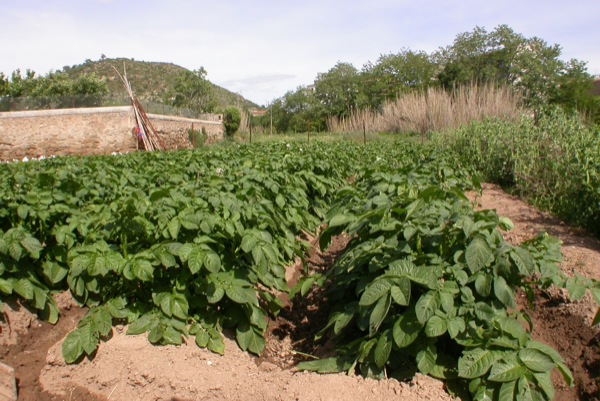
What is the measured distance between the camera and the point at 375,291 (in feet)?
7.55

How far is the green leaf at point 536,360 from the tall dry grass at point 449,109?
15.4 meters

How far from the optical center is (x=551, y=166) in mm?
6758

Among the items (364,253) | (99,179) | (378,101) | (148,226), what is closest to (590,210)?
(364,253)

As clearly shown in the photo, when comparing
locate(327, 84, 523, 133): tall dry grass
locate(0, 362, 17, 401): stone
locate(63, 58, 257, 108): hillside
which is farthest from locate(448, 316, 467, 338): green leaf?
locate(63, 58, 257, 108): hillside

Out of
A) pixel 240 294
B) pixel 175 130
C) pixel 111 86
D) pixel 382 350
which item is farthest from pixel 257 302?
pixel 111 86

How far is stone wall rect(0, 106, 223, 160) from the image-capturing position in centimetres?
1836

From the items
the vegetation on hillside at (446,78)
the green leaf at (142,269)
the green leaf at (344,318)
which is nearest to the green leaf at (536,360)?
the green leaf at (344,318)

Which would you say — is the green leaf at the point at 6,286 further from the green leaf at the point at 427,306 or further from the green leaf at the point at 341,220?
the green leaf at the point at 427,306

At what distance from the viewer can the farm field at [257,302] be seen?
2.29 m

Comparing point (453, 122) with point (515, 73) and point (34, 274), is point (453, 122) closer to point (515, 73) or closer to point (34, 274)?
point (34, 274)

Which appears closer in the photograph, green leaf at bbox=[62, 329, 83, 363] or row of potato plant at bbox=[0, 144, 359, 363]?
green leaf at bbox=[62, 329, 83, 363]

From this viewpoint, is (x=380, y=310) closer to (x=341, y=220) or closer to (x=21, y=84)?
(x=341, y=220)

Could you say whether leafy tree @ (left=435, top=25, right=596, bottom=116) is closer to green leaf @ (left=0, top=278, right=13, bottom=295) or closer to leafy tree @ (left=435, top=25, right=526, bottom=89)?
leafy tree @ (left=435, top=25, right=526, bottom=89)

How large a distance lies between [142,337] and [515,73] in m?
39.9
